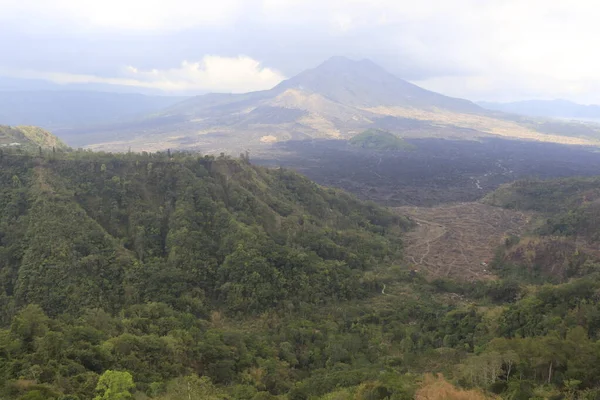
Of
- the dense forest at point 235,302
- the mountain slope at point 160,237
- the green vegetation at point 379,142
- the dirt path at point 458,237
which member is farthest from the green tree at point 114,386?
the green vegetation at point 379,142

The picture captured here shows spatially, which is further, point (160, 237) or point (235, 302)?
point (160, 237)

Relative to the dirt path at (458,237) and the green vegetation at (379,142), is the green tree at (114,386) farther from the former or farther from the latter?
the green vegetation at (379,142)

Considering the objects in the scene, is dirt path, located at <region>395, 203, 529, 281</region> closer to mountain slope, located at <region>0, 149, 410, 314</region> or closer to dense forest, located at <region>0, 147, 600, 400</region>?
dense forest, located at <region>0, 147, 600, 400</region>

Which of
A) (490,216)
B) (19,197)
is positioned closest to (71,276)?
(19,197)

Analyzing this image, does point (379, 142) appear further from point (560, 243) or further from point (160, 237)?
point (160, 237)

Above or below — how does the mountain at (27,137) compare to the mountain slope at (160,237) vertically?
above

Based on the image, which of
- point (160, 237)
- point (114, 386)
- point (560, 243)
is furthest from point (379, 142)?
point (114, 386)
